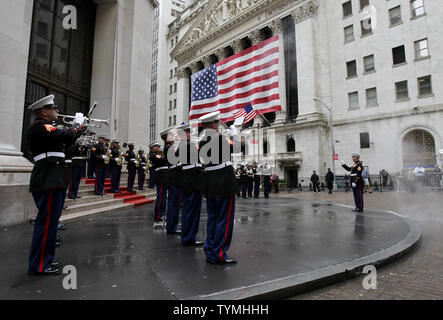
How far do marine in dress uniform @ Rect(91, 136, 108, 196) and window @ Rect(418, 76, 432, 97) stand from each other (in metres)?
28.3

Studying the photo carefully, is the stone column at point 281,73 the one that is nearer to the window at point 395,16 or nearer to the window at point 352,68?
the window at point 352,68

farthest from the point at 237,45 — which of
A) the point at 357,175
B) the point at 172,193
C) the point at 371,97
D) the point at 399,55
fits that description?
the point at 172,193

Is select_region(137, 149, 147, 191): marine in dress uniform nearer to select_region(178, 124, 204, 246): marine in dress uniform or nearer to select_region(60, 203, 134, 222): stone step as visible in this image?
select_region(60, 203, 134, 222): stone step

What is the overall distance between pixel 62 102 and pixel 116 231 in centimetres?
780

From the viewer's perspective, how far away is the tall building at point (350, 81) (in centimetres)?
2445

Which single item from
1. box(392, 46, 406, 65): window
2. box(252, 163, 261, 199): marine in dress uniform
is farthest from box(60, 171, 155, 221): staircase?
box(392, 46, 406, 65): window

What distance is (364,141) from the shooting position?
27.7 m

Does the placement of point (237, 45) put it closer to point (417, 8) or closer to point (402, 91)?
point (417, 8)

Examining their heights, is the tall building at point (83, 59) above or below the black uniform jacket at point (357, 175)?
above

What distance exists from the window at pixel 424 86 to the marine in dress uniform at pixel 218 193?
28228 millimetres

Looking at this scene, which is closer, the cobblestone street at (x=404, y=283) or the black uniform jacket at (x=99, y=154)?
the cobblestone street at (x=404, y=283)

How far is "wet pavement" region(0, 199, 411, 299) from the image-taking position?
269cm

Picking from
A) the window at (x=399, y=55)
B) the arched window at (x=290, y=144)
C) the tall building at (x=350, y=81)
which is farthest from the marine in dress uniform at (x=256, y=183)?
the window at (x=399, y=55)
